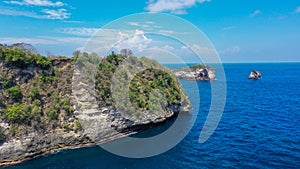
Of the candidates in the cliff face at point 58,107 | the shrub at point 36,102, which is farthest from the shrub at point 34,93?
the shrub at point 36,102

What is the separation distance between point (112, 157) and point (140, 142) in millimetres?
6981

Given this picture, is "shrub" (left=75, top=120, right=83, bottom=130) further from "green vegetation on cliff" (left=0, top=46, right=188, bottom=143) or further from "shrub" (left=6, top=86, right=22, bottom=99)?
"shrub" (left=6, top=86, right=22, bottom=99)

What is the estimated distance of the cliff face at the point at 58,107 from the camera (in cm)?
3703

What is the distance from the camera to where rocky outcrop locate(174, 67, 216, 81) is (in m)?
137

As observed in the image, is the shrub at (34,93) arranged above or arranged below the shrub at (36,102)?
above

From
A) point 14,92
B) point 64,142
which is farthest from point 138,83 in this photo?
point 14,92

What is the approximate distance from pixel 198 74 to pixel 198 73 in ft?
2.17

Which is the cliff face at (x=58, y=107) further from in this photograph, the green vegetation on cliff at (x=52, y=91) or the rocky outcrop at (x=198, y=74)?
the rocky outcrop at (x=198, y=74)

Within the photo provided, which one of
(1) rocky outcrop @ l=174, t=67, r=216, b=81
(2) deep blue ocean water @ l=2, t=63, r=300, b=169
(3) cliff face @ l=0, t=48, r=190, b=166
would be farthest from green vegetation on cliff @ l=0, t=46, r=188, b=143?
(1) rocky outcrop @ l=174, t=67, r=216, b=81

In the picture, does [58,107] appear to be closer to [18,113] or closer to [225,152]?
[18,113]

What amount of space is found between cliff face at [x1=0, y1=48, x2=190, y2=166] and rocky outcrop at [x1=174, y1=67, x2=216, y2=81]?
9168cm

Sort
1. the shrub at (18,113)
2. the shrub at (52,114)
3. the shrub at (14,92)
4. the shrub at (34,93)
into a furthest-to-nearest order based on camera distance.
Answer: the shrub at (52,114)
the shrub at (34,93)
the shrub at (14,92)
the shrub at (18,113)

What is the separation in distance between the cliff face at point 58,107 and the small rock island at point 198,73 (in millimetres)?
91684

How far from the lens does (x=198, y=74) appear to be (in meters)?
141
